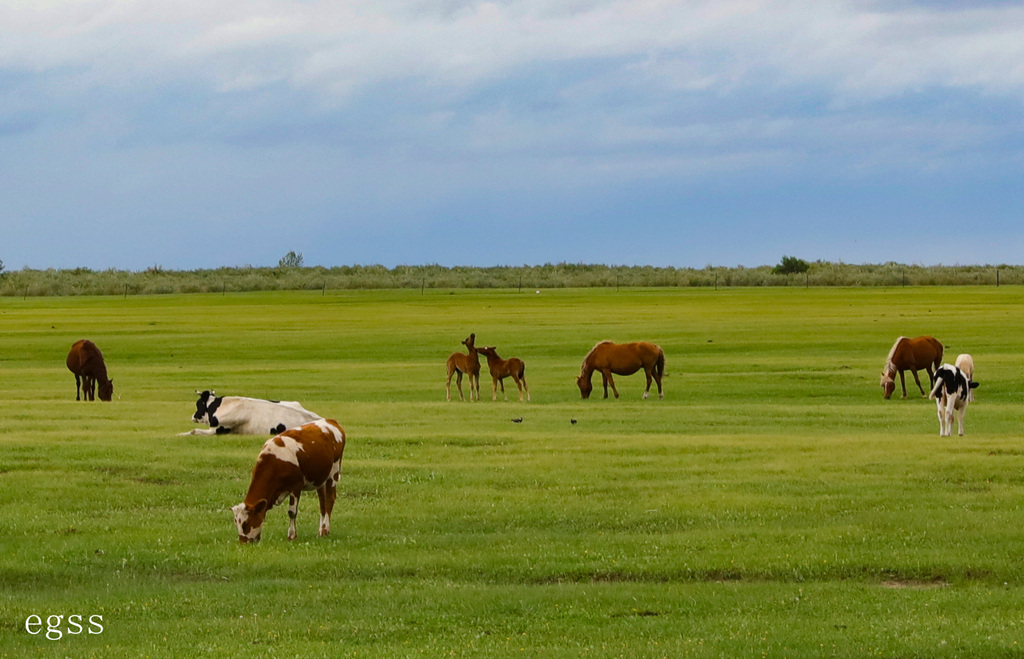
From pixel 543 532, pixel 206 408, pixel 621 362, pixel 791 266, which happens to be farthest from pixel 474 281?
pixel 543 532

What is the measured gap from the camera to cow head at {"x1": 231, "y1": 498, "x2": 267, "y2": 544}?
543 inches

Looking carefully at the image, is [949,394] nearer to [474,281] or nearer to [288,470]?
[288,470]

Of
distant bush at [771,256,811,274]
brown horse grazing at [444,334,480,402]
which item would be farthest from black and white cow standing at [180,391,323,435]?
distant bush at [771,256,811,274]

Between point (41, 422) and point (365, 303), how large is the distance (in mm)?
69049

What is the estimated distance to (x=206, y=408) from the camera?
23.6 metres

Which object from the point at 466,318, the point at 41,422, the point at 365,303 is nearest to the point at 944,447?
the point at 41,422

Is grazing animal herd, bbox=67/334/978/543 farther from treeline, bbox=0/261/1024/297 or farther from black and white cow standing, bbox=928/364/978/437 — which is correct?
treeline, bbox=0/261/1024/297

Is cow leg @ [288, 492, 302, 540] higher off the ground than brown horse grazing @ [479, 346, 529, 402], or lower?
lower

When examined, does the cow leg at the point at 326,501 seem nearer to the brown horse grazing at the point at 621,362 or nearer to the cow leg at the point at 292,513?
the cow leg at the point at 292,513

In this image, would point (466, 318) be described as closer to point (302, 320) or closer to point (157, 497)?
point (302, 320)

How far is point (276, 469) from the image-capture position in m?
13.6

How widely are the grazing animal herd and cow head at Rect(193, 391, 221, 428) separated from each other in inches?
0.7

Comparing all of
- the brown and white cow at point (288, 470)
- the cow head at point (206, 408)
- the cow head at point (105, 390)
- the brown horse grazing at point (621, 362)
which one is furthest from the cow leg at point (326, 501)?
the cow head at point (105, 390)

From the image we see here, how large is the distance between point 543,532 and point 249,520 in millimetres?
3586
